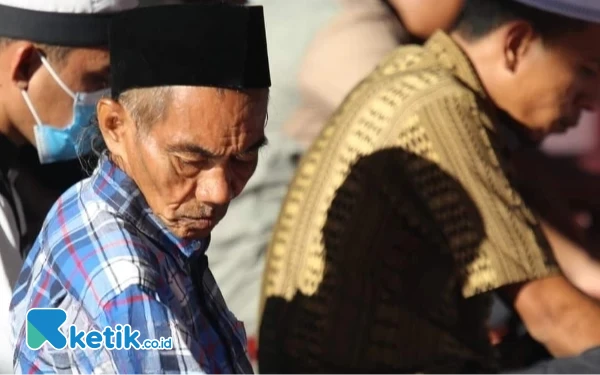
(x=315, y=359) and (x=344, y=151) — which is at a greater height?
(x=344, y=151)

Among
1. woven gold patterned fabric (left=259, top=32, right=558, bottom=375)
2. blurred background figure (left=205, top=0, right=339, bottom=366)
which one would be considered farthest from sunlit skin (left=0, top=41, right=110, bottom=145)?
woven gold patterned fabric (left=259, top=32, right=558, bottom=375)

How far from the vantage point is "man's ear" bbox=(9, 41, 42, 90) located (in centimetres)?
234

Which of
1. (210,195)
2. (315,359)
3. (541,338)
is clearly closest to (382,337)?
(315,359)

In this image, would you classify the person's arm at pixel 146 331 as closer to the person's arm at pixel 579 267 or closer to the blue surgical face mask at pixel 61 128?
the blue surgical face mask at pixel 61 128

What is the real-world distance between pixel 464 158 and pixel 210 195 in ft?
2.02

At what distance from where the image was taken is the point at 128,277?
1.47 metres

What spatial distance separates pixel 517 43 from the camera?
2.12m

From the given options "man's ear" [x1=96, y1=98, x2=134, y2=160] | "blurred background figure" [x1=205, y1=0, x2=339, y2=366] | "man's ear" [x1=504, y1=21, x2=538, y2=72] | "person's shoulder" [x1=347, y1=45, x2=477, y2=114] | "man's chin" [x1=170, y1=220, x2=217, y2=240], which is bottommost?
"blurred background figure" [x1=205, y1=0, x2=339, y2=366]

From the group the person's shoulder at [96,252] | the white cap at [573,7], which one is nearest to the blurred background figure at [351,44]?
the white cap at [573,7]

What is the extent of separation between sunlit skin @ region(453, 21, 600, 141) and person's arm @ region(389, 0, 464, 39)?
0.43 m

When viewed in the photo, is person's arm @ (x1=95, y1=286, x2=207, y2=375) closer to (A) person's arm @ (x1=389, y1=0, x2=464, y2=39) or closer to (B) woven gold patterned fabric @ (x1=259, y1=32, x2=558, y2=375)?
(B) woven gold patterned fabric @ (x1=259, y1=32, x2=558, y2=375)

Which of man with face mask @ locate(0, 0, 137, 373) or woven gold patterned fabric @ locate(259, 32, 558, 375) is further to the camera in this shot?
man with face mask @ locate(0, 0, 137, 373)

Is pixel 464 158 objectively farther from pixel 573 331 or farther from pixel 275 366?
pixel 275 366

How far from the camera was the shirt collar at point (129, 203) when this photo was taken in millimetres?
1573
